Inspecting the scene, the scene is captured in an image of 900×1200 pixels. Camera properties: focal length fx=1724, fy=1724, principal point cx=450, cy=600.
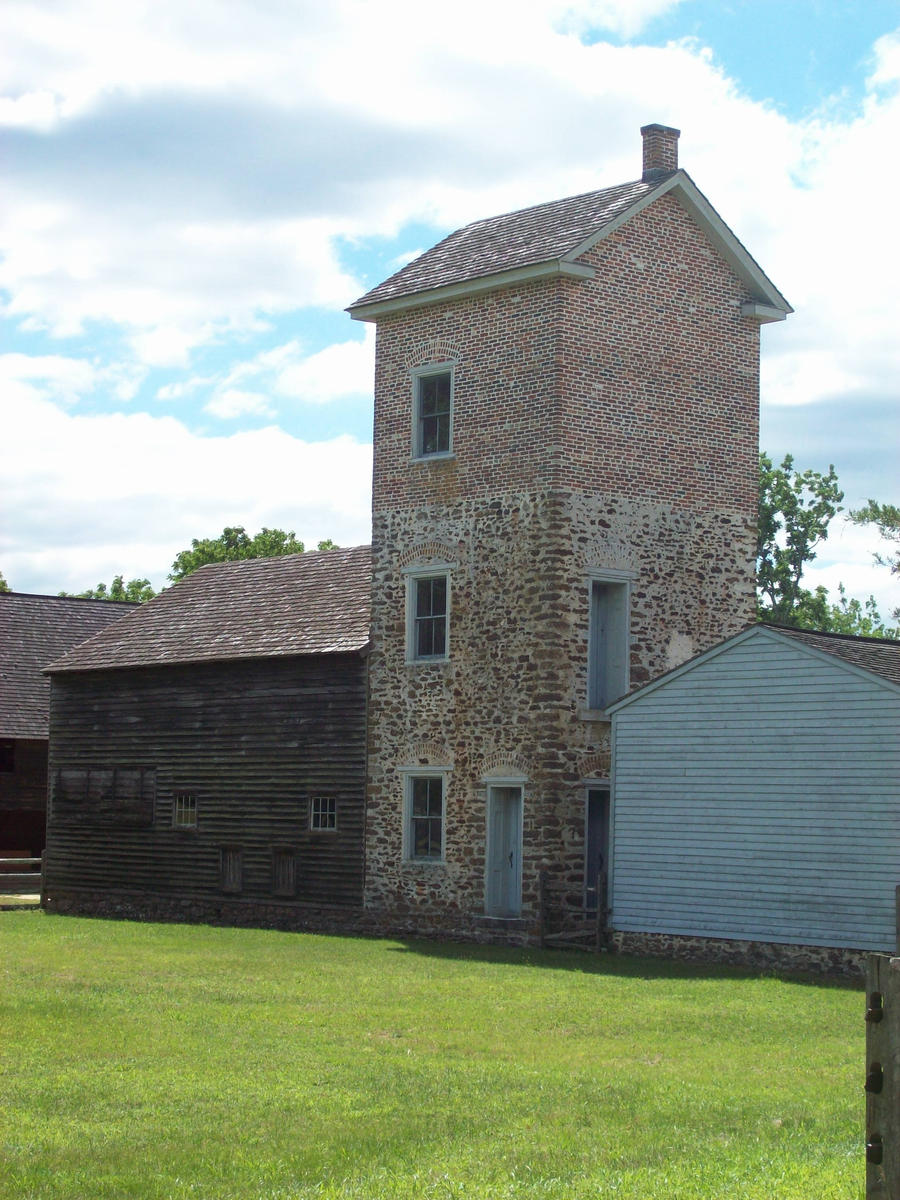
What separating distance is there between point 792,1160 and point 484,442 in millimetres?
17911

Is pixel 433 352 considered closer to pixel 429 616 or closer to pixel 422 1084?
pixel 429 616

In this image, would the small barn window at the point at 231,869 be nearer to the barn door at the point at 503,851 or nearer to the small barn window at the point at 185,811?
the small barn window at the point at 185,811

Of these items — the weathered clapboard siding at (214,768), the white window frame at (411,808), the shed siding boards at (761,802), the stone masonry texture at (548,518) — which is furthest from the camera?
the weathered clapboard siding at (214,768)

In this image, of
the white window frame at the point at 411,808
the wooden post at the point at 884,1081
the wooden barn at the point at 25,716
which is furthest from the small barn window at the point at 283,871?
the wooden post at the point at 884,1081

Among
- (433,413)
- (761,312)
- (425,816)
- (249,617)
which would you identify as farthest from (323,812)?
(761,312)

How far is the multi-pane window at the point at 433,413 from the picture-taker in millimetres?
27484

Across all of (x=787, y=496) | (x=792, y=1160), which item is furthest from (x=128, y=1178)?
(x=787, y=496)

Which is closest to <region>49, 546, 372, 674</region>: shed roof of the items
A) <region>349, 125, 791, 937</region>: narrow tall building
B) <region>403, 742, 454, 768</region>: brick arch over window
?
<region>403, 742, 454, 768</region>: brick arch over window

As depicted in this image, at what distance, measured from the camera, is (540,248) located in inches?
1033

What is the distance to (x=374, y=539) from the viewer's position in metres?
28.3

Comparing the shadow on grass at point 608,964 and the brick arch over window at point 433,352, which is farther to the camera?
the brick arch over window at point 433,352

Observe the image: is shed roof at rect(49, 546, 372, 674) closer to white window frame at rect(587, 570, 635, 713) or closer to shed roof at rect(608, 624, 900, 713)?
white window frame at rect(587, 570, 635, 713)

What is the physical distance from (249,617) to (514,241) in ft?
29.9

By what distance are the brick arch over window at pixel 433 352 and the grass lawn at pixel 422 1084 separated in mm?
10724
